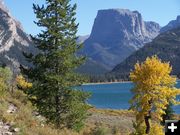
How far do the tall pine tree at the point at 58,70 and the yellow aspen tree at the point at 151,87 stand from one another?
6416 millimetres

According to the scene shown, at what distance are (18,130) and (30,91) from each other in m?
19.9

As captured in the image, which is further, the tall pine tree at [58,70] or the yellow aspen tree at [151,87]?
the yellow aspen tree at [151,87]

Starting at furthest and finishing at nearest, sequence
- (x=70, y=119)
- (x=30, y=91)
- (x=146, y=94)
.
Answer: (x=146, y=94) < (x=30, y=91) < (x=70, y=119)

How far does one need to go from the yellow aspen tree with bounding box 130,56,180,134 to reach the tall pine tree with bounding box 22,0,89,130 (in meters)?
6.42

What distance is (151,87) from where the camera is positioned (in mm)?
35938

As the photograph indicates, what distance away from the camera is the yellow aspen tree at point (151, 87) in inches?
1425

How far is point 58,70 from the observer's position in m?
32.8

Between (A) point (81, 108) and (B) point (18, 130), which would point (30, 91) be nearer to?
(A) point (81, 108)

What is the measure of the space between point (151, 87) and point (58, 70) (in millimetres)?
9132

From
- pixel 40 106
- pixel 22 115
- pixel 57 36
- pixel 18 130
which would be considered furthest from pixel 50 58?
pixel 18 130

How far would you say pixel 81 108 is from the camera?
31078mm

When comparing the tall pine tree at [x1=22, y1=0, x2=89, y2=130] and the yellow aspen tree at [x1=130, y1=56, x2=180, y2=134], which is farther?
the yellow aspen tree at [x1=130, y1=56, x2=180, y2=134]

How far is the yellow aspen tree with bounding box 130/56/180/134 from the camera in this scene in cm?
3619

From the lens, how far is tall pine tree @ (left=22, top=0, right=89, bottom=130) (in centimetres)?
3119
